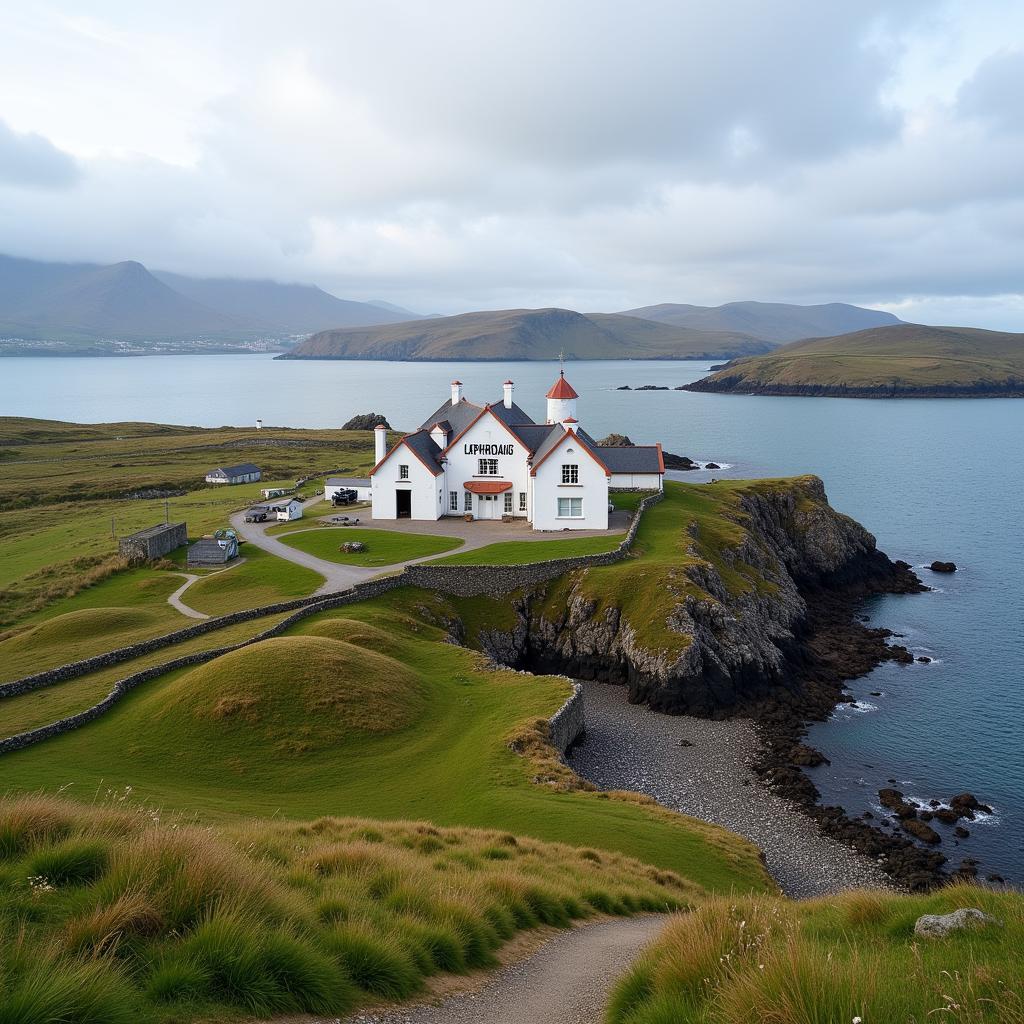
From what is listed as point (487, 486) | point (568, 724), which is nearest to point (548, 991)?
point (568, 724)

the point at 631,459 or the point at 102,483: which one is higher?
the point at 631,459

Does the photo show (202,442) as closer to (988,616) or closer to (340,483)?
(340,483)

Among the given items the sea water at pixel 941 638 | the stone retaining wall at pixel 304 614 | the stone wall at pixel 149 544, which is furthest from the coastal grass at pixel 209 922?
the stone wall at pixel 149 544

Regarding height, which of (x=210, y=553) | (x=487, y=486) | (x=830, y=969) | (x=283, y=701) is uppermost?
(x=487, y=486)

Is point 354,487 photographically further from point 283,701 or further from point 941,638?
point 941,638

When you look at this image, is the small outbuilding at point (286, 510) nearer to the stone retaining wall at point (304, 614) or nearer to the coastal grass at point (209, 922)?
the stone retaining wall at point (304, 614)

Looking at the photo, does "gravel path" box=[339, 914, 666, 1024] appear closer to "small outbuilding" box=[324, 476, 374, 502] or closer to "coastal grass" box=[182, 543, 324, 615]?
"coastal grass" box=[182, 543, 324, 615]
